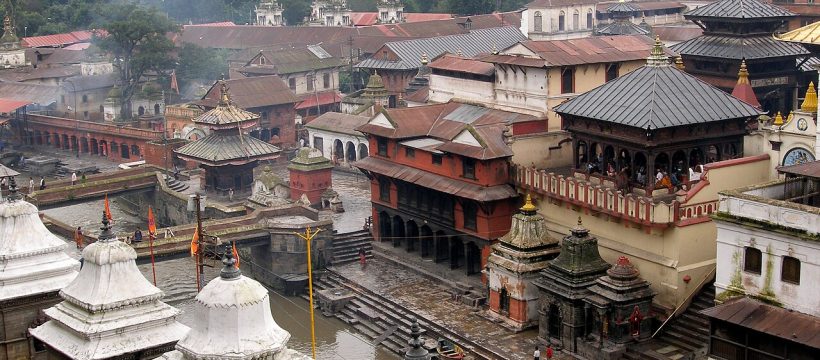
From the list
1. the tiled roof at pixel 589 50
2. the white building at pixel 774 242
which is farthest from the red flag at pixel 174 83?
the white building at pixel 774 242

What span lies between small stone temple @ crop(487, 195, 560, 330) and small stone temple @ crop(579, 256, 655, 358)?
3322 millimetres

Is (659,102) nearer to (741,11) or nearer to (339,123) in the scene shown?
(741,11)

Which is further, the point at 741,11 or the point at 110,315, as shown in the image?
the point at 741,11

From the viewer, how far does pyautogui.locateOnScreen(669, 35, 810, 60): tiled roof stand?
4906 centimetres

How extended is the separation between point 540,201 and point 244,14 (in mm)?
92617

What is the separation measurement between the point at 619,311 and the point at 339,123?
32.4 meters

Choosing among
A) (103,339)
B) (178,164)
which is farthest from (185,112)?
(103,339)

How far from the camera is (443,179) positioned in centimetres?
4662

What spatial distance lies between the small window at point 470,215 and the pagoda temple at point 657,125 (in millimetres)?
4568

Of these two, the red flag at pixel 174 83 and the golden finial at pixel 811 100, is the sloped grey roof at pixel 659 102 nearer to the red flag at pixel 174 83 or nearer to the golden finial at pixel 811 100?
the golden finial at pixel 811 100

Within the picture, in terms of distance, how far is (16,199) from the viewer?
96.9 ft

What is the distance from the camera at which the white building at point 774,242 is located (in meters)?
32.3

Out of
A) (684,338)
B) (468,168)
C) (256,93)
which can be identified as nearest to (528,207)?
(468,168)

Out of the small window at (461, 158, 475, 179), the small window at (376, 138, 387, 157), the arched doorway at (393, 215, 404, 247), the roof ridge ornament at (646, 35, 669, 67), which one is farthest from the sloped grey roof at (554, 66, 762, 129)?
the arched doorway at (393, 215, 404, 247)
